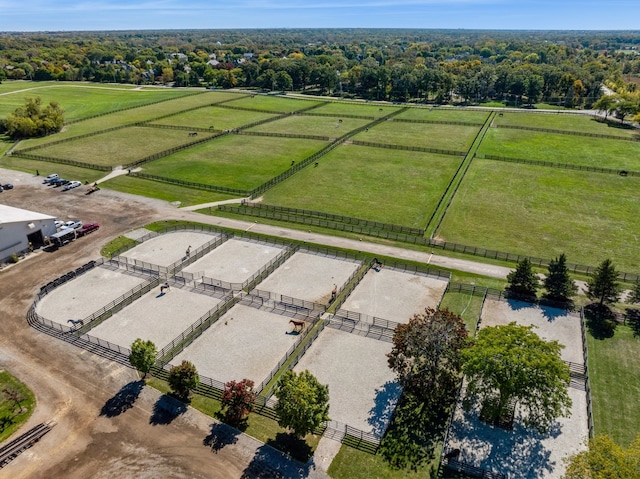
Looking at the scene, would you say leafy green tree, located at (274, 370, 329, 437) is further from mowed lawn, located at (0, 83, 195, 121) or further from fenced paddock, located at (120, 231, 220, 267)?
mowed lawn, located at (0, 83, 195, 121)

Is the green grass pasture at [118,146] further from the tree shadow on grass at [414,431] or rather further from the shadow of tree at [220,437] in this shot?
the tree shadow on grass at [414,431]

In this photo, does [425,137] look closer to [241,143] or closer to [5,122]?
[241,143]

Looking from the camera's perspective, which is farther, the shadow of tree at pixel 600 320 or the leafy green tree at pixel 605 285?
the leafy green tree at pixel 605 285

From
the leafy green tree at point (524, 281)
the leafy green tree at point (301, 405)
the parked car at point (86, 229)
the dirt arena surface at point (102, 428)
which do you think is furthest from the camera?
the parked car at point (86, 229)

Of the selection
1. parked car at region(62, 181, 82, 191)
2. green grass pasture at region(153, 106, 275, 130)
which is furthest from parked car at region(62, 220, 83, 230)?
green grass pasture at region(153, 106, 275, 130)

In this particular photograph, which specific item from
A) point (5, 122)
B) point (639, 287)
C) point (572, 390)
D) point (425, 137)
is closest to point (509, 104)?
point (425, 137)

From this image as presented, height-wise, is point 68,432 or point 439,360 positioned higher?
point 439,360

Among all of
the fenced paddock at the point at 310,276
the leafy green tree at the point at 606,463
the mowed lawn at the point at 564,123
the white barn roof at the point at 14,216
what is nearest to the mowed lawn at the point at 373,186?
the fenced paddock at the point at 310,276
